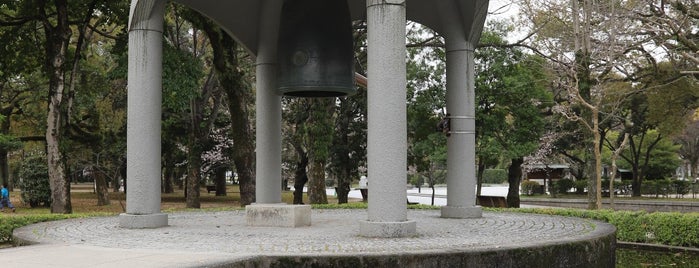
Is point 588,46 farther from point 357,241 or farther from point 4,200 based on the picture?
point 4,200

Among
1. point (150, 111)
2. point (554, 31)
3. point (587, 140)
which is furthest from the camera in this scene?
point (554, 31)

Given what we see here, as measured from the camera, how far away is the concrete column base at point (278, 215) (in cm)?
1132

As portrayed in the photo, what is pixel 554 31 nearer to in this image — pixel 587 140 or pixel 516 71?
pixel 516 71

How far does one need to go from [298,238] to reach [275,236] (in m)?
0.48

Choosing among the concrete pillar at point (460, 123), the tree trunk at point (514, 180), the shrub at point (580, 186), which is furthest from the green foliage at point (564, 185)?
the concrete pillar at point (460, 123)

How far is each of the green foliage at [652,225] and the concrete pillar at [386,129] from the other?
6624 millimetres

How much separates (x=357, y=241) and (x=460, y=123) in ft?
16.4

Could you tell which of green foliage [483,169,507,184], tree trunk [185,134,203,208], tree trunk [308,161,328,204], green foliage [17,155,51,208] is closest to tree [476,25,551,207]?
tree trunk [308,161,328,204]

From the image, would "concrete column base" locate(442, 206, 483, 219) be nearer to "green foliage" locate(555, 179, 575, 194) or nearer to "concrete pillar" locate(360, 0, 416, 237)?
"concrete pillar" locate(360, 0, 416, 237)

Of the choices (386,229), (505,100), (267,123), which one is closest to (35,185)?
(505,100)

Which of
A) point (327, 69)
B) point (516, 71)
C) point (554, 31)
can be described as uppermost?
point (554, 31)

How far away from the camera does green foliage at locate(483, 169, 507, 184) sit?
89.0 metres

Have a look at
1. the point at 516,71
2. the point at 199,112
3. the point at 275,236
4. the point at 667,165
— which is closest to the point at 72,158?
the point at 199,112

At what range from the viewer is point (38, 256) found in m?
7.20
